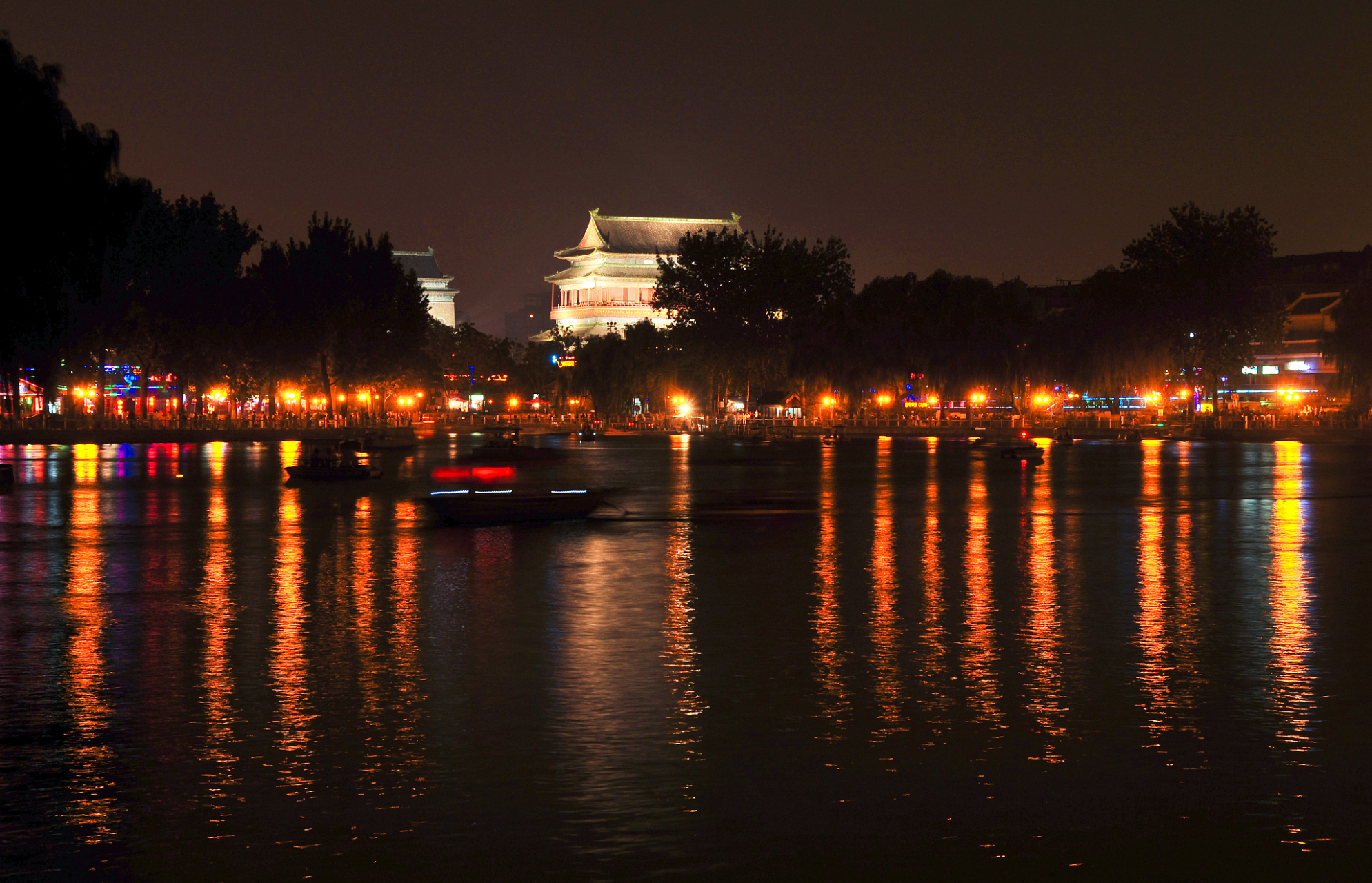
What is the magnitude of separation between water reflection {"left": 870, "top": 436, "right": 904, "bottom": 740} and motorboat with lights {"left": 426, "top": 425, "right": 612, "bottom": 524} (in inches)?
225

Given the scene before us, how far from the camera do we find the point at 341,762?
8180 mm

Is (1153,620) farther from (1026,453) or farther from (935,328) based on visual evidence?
(935,328)

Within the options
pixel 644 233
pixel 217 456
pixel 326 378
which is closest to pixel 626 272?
pixel 644 233

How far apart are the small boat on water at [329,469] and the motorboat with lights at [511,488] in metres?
2.19

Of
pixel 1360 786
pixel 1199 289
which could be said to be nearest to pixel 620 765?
pixel 1360 786

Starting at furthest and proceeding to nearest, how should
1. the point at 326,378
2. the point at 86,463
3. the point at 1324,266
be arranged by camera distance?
the point at 1324,266 → the point at 326,378 → the point at 86,463

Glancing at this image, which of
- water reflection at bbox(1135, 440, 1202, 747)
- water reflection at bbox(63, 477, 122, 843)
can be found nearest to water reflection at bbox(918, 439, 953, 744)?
water reflection at bbox(1135, 440, 1202, 747)

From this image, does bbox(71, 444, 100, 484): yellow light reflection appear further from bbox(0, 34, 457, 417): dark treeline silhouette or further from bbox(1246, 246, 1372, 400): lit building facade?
bbox(1246, 246, 1372, 400): lit building facade

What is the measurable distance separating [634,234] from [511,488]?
428 ft

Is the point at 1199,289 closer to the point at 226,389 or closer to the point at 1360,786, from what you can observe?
the point at 226,389

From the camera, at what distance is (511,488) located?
119ft

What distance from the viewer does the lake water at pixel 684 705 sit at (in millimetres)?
6711

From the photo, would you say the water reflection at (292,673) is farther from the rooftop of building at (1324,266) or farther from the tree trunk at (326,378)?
the rooftop of building at (1324,266)

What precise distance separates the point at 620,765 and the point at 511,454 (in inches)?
1598
